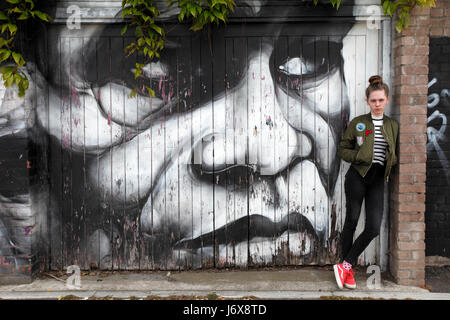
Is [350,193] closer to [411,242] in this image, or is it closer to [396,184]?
[396,184]

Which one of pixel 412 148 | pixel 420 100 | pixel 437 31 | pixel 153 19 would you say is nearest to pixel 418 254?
pixel 412 148

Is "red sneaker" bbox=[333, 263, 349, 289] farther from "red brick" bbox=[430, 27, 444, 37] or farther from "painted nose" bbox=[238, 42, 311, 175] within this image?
"red brick" bbox=[430, 27, 444, 37]

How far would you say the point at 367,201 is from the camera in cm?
393

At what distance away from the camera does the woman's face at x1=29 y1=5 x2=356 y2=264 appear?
422 cm

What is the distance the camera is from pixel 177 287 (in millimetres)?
3971

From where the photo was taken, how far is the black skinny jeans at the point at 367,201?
3.86 m

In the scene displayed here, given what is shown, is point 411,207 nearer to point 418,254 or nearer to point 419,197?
point 419,197

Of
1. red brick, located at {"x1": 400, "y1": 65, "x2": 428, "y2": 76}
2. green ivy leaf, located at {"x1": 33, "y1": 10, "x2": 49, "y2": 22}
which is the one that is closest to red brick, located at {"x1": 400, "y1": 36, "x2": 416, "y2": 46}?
red brick, located at {"x1": 400, "y1": 65, "x2": 428, "y2": 76}

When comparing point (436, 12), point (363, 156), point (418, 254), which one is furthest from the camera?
point (436, 12)

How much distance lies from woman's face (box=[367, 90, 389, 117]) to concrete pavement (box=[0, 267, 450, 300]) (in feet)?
5.28

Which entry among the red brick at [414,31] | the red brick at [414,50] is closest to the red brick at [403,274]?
the red brick at [414,50]

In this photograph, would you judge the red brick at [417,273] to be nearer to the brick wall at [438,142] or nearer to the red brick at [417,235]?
the red brick at [417,235]

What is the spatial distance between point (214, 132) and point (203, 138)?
12 cm

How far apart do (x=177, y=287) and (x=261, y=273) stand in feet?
2.79
